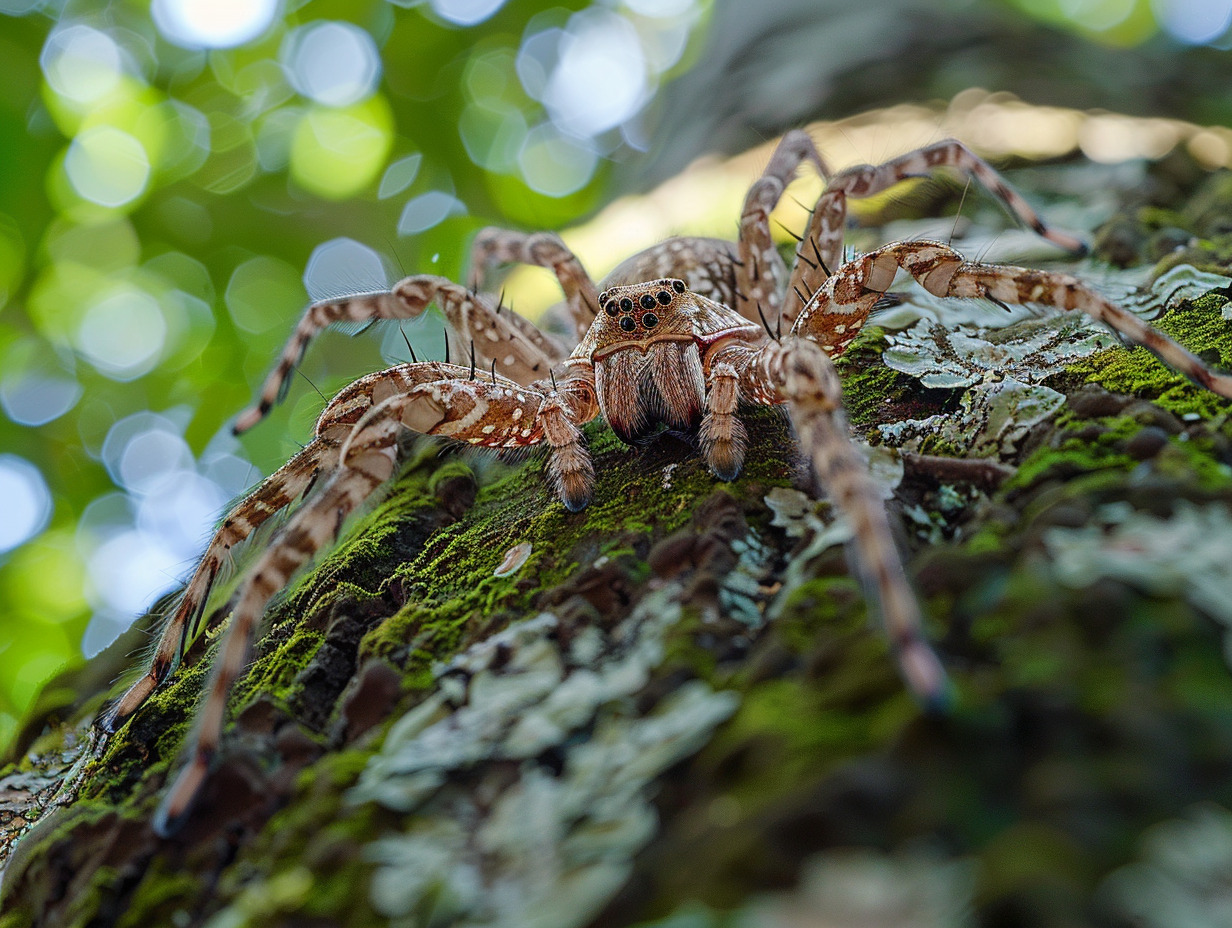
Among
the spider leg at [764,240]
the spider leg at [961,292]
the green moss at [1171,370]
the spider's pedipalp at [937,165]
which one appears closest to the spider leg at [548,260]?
the spider leg at [764,240]

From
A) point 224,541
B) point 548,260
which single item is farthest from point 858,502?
point 548,260

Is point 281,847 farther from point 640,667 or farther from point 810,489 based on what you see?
point 810,489

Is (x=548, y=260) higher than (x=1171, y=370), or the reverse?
(x=548, y=260)

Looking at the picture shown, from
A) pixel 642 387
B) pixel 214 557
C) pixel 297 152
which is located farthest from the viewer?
pixel 297 152

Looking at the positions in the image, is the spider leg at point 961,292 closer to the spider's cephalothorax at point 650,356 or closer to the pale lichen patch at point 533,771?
the spider's cephalothorax at point 650,356

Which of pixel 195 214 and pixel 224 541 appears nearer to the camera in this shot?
pixel 224 541

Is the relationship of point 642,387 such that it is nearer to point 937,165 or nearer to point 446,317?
point 446,317

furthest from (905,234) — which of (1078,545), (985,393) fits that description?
(1078,545)
